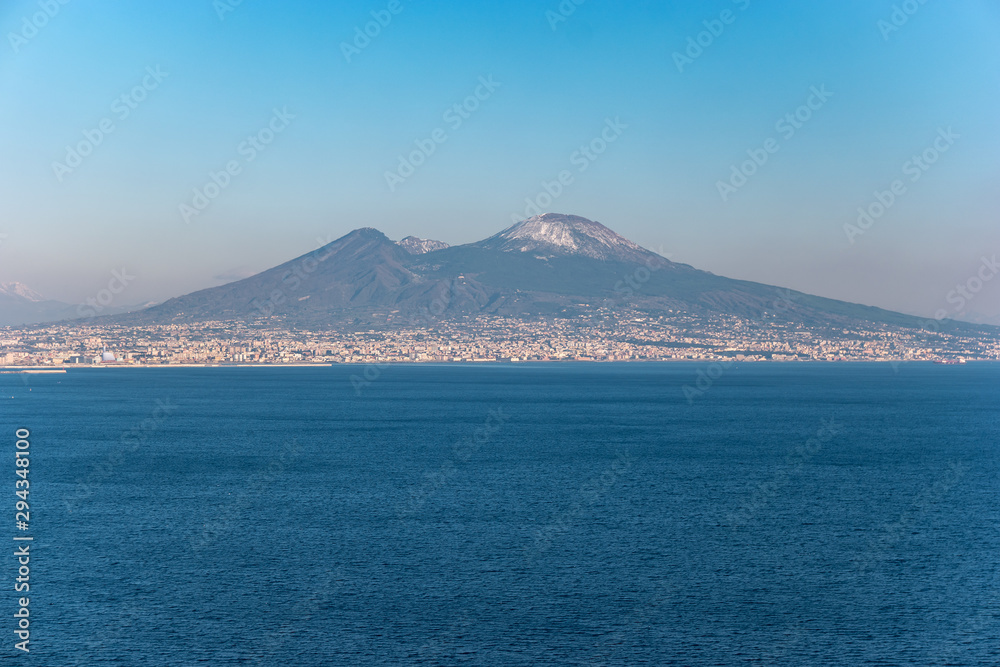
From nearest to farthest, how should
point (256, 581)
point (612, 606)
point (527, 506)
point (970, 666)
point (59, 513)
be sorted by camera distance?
point (970, 666) → point (612, 606) → point (256, 581) → point (59, 513) → point (527, 506)

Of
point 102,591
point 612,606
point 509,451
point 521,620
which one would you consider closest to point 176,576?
point 102,591

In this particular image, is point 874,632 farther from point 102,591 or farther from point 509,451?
point 509,451

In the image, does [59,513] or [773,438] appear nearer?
[59,513]

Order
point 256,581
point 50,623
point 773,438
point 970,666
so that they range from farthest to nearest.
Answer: point 773,438, point 256,581, point 50,623, point 970,666

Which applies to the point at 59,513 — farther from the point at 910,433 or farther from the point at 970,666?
the point at 910,433

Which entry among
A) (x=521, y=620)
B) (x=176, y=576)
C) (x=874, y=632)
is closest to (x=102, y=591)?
(x=176, y=576)

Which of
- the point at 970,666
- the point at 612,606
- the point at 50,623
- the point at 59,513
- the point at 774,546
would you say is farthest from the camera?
the point at 59,513
